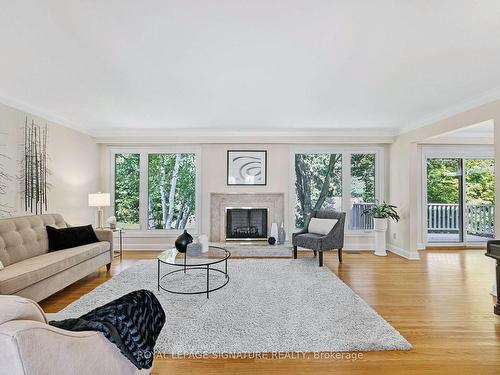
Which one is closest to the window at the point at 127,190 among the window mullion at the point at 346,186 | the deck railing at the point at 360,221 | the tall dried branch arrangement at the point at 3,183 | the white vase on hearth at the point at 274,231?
the tall dried branch arrangement at the point at 3,183

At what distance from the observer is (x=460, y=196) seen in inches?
231

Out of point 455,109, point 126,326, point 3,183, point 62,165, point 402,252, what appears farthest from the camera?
point 402,252

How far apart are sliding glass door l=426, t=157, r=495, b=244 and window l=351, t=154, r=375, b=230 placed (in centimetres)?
135

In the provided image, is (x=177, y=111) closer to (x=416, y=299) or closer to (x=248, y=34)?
(x=248, y=34)

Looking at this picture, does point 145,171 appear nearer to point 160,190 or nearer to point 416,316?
point 160,190

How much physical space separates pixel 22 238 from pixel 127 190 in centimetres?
252

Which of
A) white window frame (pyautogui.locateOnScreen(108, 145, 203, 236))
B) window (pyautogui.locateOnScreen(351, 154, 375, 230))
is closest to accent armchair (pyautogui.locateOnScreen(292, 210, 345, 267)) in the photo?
window (pyautogui.locateOnScreen(351, 154, 375, 230))

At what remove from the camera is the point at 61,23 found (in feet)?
6.25

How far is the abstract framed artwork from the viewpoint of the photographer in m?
5.51

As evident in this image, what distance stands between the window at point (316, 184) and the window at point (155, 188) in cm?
216

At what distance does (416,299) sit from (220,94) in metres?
3.33

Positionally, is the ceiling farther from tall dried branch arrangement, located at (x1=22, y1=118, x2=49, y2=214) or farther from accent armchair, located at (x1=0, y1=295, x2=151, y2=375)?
accent armchair, located at (x1=0, y1=295, x2=151, y2=375)

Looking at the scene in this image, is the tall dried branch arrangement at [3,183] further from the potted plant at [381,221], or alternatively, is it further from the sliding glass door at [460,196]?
the sliding glass door at [460,196]

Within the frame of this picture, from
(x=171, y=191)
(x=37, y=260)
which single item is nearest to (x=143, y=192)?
(x=171, y=191)
